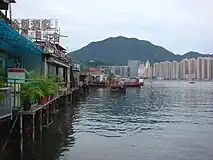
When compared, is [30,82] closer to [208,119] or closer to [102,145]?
[102,145]

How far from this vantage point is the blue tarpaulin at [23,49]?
20859mm

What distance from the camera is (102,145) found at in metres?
21.0

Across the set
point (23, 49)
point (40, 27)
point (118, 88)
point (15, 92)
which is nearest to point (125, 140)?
point (15, 92)

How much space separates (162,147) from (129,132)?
5.53m

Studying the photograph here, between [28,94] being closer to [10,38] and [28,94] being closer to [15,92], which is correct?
[15,92]

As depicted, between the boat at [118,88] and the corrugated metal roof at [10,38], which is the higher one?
the corrugated metal roof at [10,38]

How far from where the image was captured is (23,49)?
28.0m

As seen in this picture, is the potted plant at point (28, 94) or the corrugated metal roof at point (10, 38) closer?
the corrugated metal roof at point (10, 38)

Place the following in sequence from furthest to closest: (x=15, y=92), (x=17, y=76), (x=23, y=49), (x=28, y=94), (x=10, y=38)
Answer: (x=23, y=49) < (x=10, y=38) < (x=17, y=76) < (x=28, y=94) < (x=15, y=92)

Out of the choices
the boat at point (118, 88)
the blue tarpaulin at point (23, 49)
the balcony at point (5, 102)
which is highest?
the blue tarpaulin at point (23, 49)

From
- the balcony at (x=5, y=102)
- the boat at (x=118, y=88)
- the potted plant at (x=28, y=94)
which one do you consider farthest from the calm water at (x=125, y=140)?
the boat at (x=118, y=88)

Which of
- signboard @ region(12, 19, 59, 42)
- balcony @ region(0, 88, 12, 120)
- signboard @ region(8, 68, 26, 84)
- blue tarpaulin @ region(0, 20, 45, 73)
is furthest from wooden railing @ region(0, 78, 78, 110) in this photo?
signboard @ region(12, 19, 59, 42)

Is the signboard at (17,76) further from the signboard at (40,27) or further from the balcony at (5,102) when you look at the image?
the signboard at (40,27)

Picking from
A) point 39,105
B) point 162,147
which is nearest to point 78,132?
point 39,105
